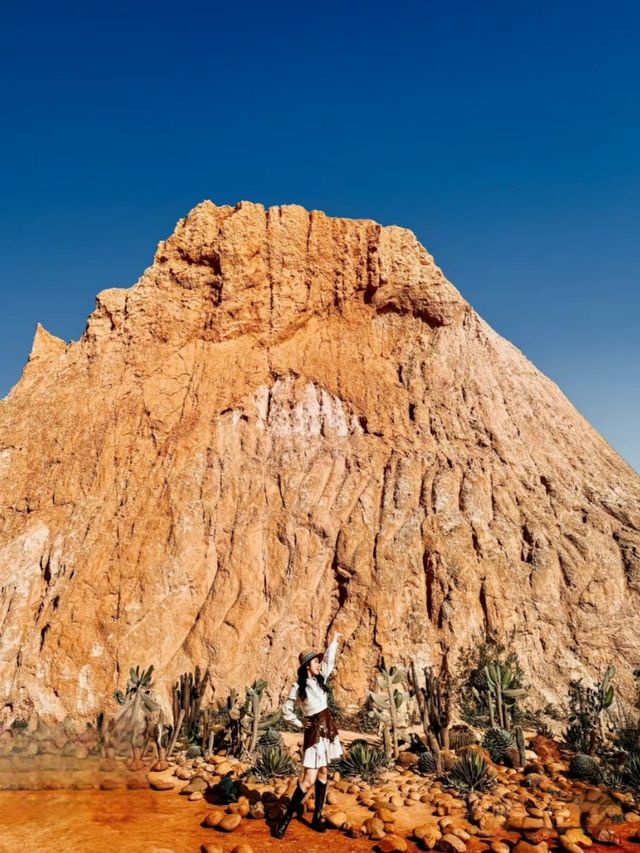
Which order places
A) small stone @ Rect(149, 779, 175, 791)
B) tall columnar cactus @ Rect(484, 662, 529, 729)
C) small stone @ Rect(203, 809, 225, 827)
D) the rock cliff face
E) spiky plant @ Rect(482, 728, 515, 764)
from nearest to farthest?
1. small stone @ Rect(203, 809, 225, 827)
2. small stone @ Rect(149, 779, 175, 791)
3. spiky plant @ Rect(482, 728, 515, 764)
4. tall columnar cactus @ Rect(484, 662, 529, 729)
5. the rock cliff face

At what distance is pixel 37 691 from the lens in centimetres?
1947

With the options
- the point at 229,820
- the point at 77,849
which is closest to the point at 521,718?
the point at 229,820

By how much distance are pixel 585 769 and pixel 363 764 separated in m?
3.76

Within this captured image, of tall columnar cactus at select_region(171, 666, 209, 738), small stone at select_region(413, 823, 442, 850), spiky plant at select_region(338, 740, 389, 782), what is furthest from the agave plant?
small stone at select_region(413, 823, 442, 850)

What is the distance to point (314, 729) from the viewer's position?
731cm

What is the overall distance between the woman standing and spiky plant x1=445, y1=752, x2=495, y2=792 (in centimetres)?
304

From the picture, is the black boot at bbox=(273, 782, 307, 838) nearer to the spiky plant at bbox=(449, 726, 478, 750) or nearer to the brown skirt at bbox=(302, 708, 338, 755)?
the brown skirt at bbox=(302, 708, 338, 755)

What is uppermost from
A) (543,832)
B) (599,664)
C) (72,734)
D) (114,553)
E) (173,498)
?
(173,498)

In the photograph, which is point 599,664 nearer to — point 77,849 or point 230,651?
point 230,651

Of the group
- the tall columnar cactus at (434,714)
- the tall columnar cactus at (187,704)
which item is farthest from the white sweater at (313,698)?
the tall columnar cactus at (187,704)

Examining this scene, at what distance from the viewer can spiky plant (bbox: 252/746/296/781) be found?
32.7 ft

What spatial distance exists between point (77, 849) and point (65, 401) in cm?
2276

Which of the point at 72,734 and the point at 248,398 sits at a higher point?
the point at 248,398

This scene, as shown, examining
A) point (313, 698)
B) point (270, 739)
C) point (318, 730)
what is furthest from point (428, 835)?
point (270, 739)
